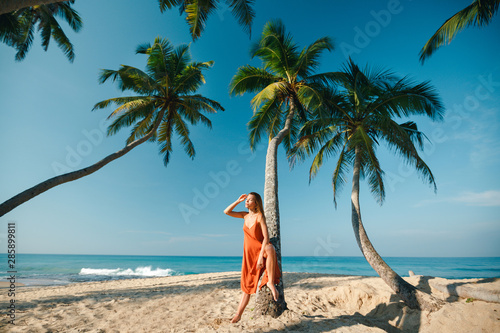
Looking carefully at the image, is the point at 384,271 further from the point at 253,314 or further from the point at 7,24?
the point at 7,24

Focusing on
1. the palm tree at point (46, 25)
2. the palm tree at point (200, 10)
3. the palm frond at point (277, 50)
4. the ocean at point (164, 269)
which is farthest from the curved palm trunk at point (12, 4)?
the ocean at point (164, 269)

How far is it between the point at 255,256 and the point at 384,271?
14.3 ft

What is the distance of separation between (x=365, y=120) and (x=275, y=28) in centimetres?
490

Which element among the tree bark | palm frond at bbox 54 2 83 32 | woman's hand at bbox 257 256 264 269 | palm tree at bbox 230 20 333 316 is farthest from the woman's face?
palm frond at bbox 54 2 83 32

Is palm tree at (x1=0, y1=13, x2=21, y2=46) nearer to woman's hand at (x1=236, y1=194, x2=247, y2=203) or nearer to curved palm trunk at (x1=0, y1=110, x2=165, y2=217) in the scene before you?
curved palm trunk at (x1=0, y1=110, x2=165, y2=217)

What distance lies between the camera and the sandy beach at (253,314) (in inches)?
157

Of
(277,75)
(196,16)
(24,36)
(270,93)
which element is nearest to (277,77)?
(277,75)

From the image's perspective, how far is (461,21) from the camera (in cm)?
580

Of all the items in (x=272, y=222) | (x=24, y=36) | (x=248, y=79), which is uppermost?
(x=24, y=36)

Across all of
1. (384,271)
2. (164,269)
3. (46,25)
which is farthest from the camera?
(164,269)

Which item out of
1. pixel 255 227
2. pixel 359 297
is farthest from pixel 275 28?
pixel 359 297

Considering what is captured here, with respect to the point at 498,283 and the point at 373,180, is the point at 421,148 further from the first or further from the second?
the point at 498,283

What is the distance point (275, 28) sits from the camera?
27.8 feet

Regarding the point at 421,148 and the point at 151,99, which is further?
the point at 151,99
